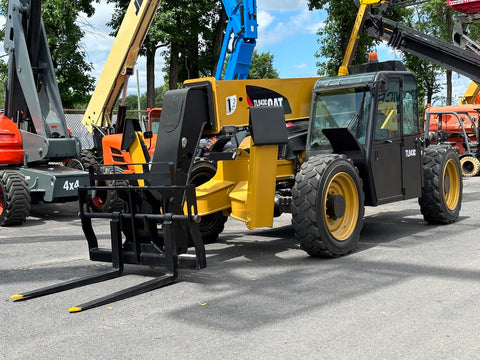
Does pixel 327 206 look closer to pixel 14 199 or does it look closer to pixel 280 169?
pixel 280 169

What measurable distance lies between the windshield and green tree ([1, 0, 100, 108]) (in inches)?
759

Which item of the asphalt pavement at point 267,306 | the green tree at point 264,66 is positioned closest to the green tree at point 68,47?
the asphalt pavement at point 267,306

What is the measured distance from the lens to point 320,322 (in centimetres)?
450

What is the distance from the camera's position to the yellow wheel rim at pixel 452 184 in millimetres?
9180

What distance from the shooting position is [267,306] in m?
4.93

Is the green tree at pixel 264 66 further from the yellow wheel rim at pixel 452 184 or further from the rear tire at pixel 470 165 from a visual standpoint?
the yellow wheel rim at pixel 452 184

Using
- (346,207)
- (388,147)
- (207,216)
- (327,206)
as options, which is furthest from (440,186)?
(207,216)

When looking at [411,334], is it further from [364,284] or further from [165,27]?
[165,27]

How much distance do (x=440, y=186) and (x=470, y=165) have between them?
10.2 m

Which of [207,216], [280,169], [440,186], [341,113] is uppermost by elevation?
[341,113]

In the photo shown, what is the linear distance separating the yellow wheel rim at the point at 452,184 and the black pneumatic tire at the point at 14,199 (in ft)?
22.9

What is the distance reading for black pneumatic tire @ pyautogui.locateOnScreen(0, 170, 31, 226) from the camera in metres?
9.91

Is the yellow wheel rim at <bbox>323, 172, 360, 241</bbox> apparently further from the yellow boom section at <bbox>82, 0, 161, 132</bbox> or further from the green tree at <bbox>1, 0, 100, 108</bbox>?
the green tree at <bbox>1, 0, 100, 108</bbox>

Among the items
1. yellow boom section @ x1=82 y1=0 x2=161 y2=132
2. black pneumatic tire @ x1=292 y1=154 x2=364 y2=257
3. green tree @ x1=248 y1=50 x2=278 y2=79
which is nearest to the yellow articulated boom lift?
black pneumatic tire @ x1=292 y1=154 x2=364 y2=257
